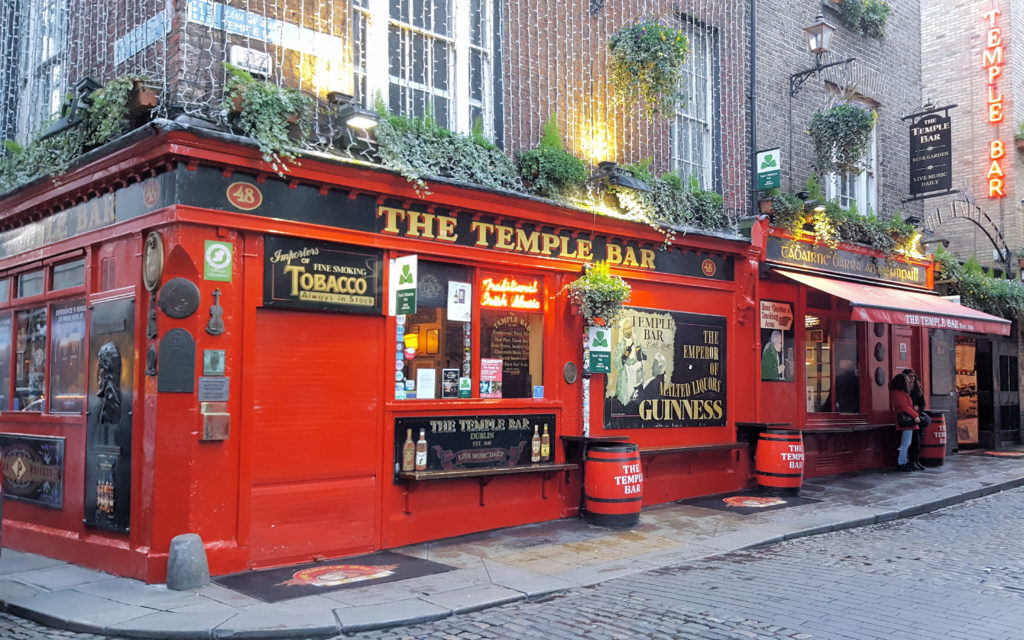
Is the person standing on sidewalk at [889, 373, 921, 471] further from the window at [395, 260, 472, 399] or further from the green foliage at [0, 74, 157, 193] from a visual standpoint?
the green foliage at [0, 74, 157, 193]

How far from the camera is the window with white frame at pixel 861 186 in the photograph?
15.6 meters

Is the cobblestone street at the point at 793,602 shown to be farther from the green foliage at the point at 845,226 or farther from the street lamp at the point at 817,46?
the street lamp at the point at 817,46

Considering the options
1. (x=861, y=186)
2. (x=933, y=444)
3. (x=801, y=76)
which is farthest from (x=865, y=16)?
(x=933, y=444)

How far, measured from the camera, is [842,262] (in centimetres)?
1480

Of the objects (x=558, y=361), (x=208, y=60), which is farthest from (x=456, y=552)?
(x=208, y=60)

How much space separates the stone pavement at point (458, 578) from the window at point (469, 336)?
1655 mm

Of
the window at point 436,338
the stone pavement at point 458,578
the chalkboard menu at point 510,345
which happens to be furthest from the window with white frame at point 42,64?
the chalkboard menu at point 510,345

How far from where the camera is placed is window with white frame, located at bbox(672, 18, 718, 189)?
513 inches

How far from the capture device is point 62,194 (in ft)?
29.1

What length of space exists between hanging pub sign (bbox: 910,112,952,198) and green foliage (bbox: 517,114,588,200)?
9275mm

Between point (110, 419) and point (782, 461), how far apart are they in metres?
8.35

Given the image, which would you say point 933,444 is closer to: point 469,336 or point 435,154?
point 469,336

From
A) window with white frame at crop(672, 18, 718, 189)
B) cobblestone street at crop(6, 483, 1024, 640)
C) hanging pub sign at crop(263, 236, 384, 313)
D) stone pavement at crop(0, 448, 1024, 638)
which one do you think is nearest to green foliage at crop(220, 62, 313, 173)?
hanging pub sign at crop(263, 236, 384, 313)

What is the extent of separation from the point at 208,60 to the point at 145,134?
1.01m
